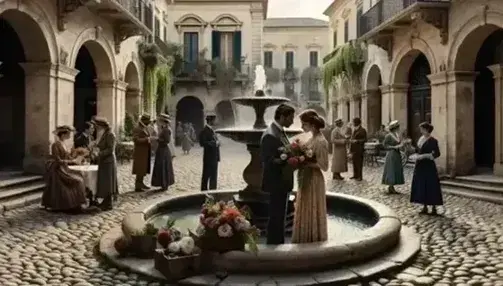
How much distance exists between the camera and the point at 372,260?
5.88 m

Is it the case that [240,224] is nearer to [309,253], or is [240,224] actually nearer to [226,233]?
[226,233]

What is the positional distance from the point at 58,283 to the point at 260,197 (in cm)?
395

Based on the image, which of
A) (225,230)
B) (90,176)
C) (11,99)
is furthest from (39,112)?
(225,230)

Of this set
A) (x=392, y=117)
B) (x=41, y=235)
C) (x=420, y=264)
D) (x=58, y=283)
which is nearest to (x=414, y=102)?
(x=392, y=117)

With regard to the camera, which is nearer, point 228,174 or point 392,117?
point 228,174

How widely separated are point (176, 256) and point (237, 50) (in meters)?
29.4

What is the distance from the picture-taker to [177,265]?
203 inches

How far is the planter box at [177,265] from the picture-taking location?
5152mm

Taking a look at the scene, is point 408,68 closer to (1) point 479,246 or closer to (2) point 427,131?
(2) point 427,131

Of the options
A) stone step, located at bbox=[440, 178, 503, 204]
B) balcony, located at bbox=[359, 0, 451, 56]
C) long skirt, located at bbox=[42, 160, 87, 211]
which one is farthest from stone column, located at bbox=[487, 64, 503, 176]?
long skirt, located at bbox=[42, 160, 87, 211]

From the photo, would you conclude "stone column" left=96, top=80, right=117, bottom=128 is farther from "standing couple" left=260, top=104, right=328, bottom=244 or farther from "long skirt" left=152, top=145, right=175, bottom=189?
"standing couple" left=260, top=104, right=328, bottom=244

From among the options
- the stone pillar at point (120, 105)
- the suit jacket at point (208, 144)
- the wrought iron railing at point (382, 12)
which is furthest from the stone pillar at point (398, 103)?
the stone pillar at point (120, 105)

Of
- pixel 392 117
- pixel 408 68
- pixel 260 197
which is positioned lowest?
pixel 260 197

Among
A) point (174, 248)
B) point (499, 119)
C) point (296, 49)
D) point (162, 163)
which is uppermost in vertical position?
point (296, 49)
